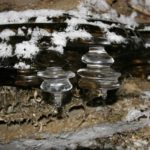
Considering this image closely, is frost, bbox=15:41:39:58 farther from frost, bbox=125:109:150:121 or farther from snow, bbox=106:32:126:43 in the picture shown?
frost, bbox=125:109:150:121

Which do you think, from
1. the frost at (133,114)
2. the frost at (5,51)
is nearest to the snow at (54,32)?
the frost at (5,51)

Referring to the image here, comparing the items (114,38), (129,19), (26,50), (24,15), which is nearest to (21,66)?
(26,50)

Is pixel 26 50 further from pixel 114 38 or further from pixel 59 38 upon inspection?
pixel 114 38

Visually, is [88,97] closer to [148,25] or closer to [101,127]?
[101,127]

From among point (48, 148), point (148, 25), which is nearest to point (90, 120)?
point (48, 148)

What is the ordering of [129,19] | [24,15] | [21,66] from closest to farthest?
[21,66] < [24,15] < [129,19]

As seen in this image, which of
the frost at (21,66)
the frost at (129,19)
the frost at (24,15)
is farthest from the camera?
the frost at (129,19)

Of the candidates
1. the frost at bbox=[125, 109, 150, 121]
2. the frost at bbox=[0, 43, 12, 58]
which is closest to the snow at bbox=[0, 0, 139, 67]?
the frost at bbox=[0, 43, 12, 58]

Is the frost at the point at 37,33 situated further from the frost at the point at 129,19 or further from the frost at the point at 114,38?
the frost at the point at 129,19
